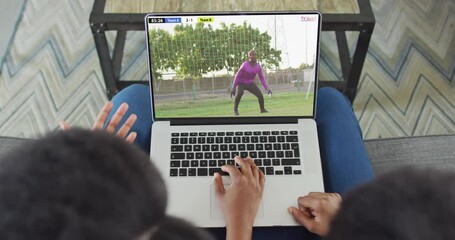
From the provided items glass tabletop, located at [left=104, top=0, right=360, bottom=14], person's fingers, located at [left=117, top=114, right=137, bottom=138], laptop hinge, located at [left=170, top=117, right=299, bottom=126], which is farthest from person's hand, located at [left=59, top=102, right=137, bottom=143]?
glass tabletop, located at [left=104, top=0, right=360, bottom=14]

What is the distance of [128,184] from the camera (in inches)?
19.1

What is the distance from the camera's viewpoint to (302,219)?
957 millimetres

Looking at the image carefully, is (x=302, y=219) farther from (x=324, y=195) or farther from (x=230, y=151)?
(x=230, y=151)

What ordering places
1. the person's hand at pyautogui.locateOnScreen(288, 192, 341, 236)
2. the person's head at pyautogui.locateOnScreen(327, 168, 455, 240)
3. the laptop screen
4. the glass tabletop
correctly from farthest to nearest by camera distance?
the glass tabletop, the laptop screen, the person's hand at pyautogui.locateOnScreen(288, 192, 341, 236), the person's head at pyautogui.locateOnScreen(327, 168, 455, 240)

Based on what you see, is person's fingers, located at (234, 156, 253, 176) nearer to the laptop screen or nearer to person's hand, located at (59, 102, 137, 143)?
the laptop screen

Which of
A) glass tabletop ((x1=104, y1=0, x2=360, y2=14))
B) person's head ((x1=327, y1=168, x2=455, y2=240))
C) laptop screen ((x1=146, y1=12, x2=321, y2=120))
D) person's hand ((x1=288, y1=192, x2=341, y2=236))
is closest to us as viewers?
person's head ((x1=327, y1=168, x2=455, y2=240))

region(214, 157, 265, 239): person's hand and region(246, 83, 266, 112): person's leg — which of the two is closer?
region(214, 157, 265, 239): person's hand

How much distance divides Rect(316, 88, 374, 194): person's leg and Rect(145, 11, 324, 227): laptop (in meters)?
0.04

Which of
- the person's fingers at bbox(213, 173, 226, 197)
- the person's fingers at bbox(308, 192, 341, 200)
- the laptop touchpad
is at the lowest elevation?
the laptop touchpad

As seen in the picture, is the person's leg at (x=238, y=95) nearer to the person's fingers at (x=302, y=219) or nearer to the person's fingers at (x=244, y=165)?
the person's fingers at (x=244, y=165)

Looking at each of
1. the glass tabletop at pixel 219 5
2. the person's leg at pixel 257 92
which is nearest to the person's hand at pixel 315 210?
the person's leg at pixel 257 92

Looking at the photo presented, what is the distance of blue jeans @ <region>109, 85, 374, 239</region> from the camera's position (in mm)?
1004

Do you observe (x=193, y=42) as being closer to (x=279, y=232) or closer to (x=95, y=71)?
(x=279, y=232)

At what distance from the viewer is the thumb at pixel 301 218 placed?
95 centimetres
